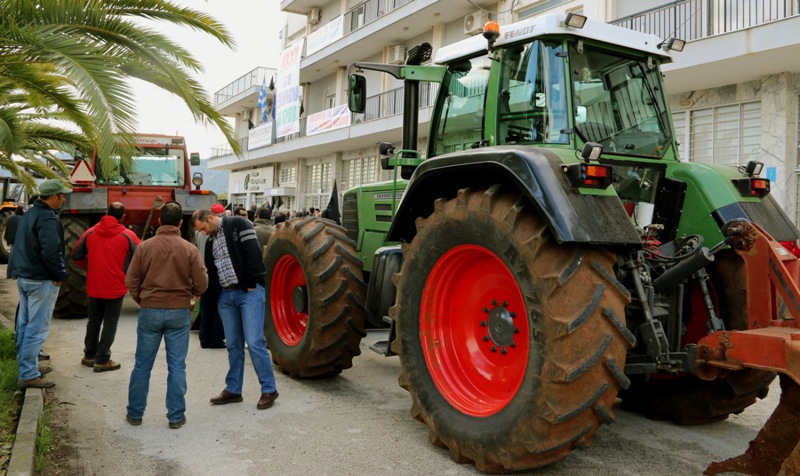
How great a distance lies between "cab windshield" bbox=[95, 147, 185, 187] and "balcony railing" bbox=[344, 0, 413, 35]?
12.4 metres

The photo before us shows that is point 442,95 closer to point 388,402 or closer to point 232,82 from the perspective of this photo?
point 388,402

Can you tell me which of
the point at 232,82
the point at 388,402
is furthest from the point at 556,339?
the point at 232,82

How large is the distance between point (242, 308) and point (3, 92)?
21.9 ft

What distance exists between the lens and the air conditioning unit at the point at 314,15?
29.2 metres

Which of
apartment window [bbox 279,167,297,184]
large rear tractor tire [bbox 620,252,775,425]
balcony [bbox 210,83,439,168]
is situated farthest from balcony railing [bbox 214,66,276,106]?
large rear tractor tire [bbox 620,252,775,425]

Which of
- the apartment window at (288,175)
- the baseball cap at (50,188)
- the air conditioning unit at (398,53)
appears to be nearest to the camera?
the baseball cap at (50,188)

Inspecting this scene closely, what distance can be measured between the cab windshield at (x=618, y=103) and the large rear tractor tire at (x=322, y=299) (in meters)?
2.40

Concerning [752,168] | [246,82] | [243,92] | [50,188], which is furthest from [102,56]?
[246,82]

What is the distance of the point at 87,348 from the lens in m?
6.68

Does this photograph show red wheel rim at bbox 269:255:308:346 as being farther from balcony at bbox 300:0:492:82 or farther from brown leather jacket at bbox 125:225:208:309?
balcony at bbox 300:0:492:82

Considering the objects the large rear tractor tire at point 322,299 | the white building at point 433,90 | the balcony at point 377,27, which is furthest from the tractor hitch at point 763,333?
the balcony at point 377,27

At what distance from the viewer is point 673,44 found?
4.71 m

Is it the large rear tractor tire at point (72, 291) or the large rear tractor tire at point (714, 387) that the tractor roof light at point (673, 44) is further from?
the large rear tractor tire at point (72, 291)

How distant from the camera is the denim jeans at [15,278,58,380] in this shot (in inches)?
218
